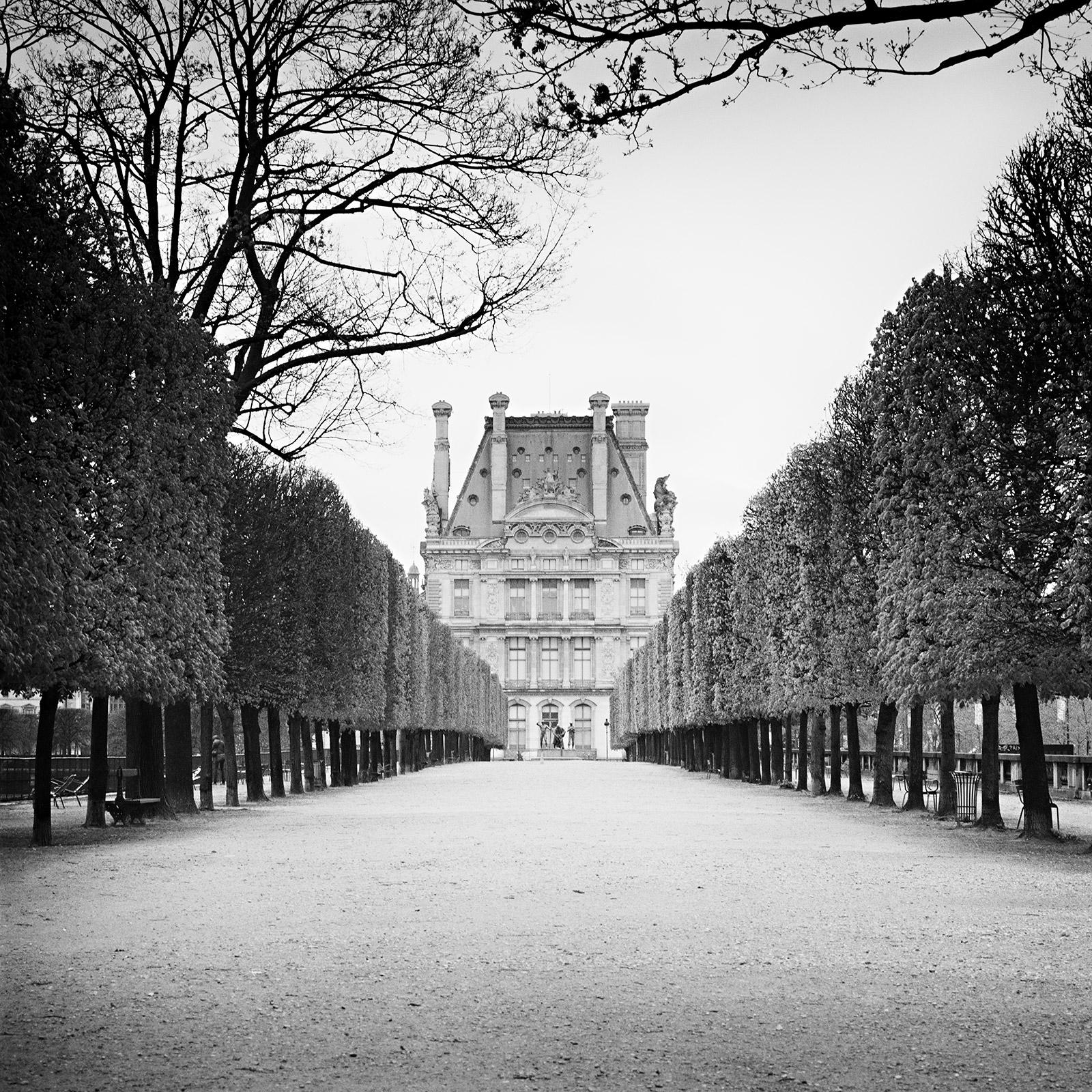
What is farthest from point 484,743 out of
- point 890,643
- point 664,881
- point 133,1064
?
point 133,1064

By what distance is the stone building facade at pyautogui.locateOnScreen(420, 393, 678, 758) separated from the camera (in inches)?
4884

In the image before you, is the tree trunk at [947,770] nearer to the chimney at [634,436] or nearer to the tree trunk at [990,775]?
the tree trunk at [990,775]

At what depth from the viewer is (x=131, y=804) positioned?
2120 centimetres

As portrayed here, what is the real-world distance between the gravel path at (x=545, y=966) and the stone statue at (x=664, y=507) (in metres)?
109

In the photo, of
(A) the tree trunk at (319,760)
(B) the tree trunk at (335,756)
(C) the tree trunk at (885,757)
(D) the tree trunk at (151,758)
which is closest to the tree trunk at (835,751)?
(C) the tree trunk at (885,757)

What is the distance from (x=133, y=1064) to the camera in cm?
615

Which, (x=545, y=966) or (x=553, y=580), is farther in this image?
(x=553, y=580)

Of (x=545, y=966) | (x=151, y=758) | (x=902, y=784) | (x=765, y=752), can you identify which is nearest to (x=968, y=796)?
(x=151, y=758)

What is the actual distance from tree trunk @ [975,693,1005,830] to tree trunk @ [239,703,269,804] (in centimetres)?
1368

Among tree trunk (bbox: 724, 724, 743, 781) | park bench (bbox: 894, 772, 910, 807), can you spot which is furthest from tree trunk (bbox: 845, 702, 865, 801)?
tree trunk (bbox: 724, 724, 743, 781)

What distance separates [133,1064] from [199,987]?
1.79m

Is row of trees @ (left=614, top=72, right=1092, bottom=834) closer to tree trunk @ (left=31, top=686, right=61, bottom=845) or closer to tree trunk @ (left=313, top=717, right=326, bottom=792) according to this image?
tree trunk @ (left=31, top=686, right=61, bottom=845)

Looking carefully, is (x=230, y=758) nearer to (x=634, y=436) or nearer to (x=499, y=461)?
(x=499, y=461)

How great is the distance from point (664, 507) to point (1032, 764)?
359ft
